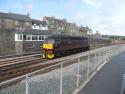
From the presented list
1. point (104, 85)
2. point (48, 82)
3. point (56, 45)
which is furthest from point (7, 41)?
point (48, 82)

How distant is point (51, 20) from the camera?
106000 millimetres

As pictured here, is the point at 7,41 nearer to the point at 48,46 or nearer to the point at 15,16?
the point at 48,46

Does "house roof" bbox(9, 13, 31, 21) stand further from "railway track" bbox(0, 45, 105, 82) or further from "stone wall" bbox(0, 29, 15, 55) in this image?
"railway track" bbox(0, 45, 105, 82)

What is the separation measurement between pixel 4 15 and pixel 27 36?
29.5 meters

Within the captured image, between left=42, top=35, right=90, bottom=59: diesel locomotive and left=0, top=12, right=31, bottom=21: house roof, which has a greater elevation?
left=0, top=12, right=31, bottom=21: house roof

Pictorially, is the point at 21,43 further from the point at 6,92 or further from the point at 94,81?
the point at 6,92

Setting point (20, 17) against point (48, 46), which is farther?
point (20, 17)

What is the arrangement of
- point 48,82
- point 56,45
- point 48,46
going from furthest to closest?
1. point 48,46
2. point 56,45
3. point 48,82

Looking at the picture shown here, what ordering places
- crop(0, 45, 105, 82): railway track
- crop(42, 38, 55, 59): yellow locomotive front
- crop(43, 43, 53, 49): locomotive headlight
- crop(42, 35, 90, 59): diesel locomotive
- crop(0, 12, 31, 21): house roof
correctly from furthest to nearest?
crop(0, 12, 31, 21): house roof, crop(43, 43, 53, 49): locomotive headlight, crop(42, 35, 90, 59): diesel locomotive, crop(42, 38, 55, 59): yellow locomotive front, crop(0, 45, 105, 82): railway track

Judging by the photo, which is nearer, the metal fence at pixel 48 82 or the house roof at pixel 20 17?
the metal fence at pixel 48 82

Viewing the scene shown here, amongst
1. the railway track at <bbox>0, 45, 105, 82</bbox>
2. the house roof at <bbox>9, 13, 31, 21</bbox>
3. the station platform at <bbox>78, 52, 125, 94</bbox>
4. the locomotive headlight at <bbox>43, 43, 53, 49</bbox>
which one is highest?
the house roof at <bbox>9, 13, 31, 21</bbox>

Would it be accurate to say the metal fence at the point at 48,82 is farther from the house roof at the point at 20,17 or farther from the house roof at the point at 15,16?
the house roof at the point at 20,17

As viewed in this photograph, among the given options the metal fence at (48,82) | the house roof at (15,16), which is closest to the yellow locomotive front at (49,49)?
the metal fence at (48,82)

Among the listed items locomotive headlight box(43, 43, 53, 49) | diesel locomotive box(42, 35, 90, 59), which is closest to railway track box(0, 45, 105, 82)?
diesel locomotive box(42, 35, 90, 59)
